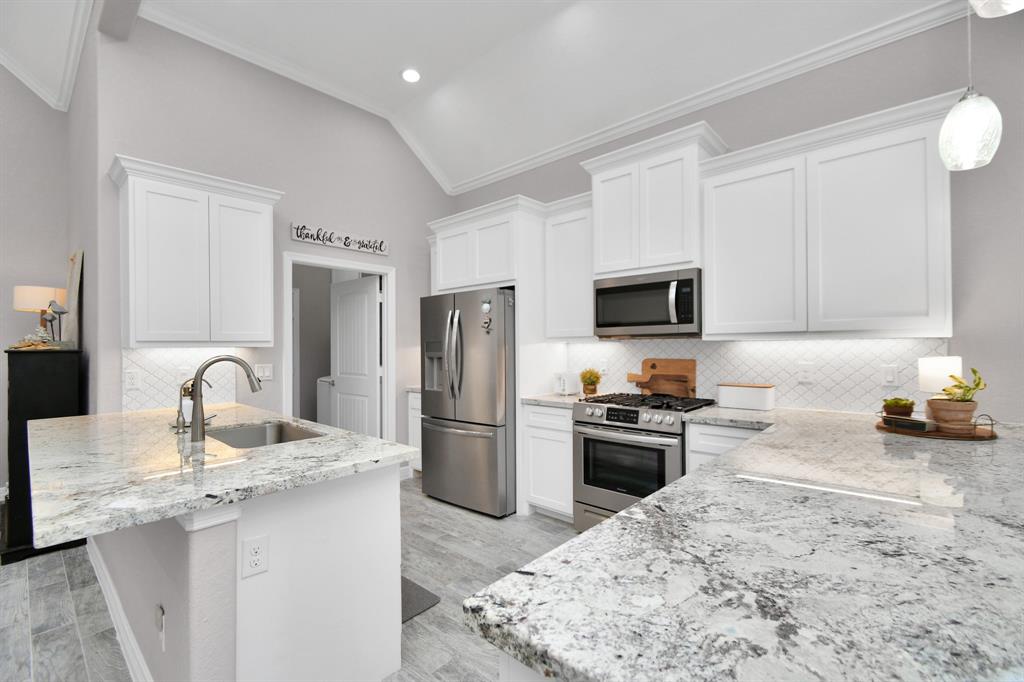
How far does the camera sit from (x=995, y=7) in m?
1.31

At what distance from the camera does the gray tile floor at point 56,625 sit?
1.95m

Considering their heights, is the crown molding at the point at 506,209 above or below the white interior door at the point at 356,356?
above

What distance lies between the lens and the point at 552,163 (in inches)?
173

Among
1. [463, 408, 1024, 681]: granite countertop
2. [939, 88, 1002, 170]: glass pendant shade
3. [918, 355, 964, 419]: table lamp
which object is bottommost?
[463, 408, 1024, 681]: granite countertop

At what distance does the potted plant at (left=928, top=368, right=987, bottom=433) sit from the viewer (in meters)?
1.84

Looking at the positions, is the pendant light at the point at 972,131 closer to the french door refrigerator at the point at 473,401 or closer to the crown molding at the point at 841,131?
the crown molding at the point at 841,131

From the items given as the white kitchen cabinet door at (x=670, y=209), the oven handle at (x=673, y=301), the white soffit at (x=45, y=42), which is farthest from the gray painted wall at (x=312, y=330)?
the oven handle at (x=673, y=301)

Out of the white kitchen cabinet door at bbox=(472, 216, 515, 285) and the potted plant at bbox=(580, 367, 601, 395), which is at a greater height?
the white kitchen cabinet door at bbox=(472, 216, 515, 285)

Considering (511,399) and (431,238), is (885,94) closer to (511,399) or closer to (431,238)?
(511,399)

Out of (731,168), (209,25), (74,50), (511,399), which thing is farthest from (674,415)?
(74,50)

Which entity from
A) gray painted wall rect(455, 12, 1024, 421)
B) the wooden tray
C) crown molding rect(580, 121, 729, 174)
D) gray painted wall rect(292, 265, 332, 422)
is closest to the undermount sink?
crown molding rect(580, 121, 729, 174)

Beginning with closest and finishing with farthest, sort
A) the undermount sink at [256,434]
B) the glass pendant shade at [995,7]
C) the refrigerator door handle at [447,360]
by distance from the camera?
the glass pendant shade at [995,7] < the undermount sink at [256,434] < the refrigerator door handle at [447,360]

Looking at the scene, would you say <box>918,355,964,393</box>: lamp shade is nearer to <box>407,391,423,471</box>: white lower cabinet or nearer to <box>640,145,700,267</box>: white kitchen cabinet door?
<box>640,145,700,267</box>: white kitchen cabinet door

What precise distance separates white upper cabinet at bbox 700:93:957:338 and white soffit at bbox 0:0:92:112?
15.2 feet
